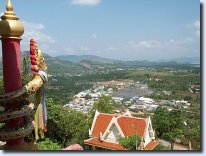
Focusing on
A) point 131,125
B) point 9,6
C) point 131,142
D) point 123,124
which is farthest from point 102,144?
point 9,6

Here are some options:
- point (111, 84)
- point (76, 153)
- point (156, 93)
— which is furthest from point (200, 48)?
point (111, 84)

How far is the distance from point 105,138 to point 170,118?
2.36 m

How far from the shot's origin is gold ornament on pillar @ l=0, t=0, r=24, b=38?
2.29 m

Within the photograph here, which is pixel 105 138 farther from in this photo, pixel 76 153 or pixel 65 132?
pixel 76 153

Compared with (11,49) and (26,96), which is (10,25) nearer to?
(11,49)

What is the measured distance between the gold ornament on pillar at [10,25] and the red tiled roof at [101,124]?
161 inches

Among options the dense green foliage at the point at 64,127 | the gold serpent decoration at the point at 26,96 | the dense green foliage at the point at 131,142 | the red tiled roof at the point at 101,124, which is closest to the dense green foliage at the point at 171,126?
the red tiled roof at the point at 101,124

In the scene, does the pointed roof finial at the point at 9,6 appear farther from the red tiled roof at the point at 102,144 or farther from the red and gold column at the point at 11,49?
the red tiled roof at the point at 102,144

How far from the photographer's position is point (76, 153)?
3.37 metres

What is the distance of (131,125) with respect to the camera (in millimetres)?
6004

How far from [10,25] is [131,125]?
13.4ft

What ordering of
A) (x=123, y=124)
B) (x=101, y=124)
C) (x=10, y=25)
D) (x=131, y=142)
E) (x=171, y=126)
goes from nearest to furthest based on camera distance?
(x=10, y=25)
(x=131, y=142)
(x=123, y=124)
(x=101, y=124)
(x=171, y=126)

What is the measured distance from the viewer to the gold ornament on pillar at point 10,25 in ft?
7.52

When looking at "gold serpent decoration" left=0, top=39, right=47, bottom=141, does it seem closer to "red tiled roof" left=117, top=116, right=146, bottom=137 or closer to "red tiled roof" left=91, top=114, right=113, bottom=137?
"red tiled roof" left=117, top=116, right=146, bottom=137
